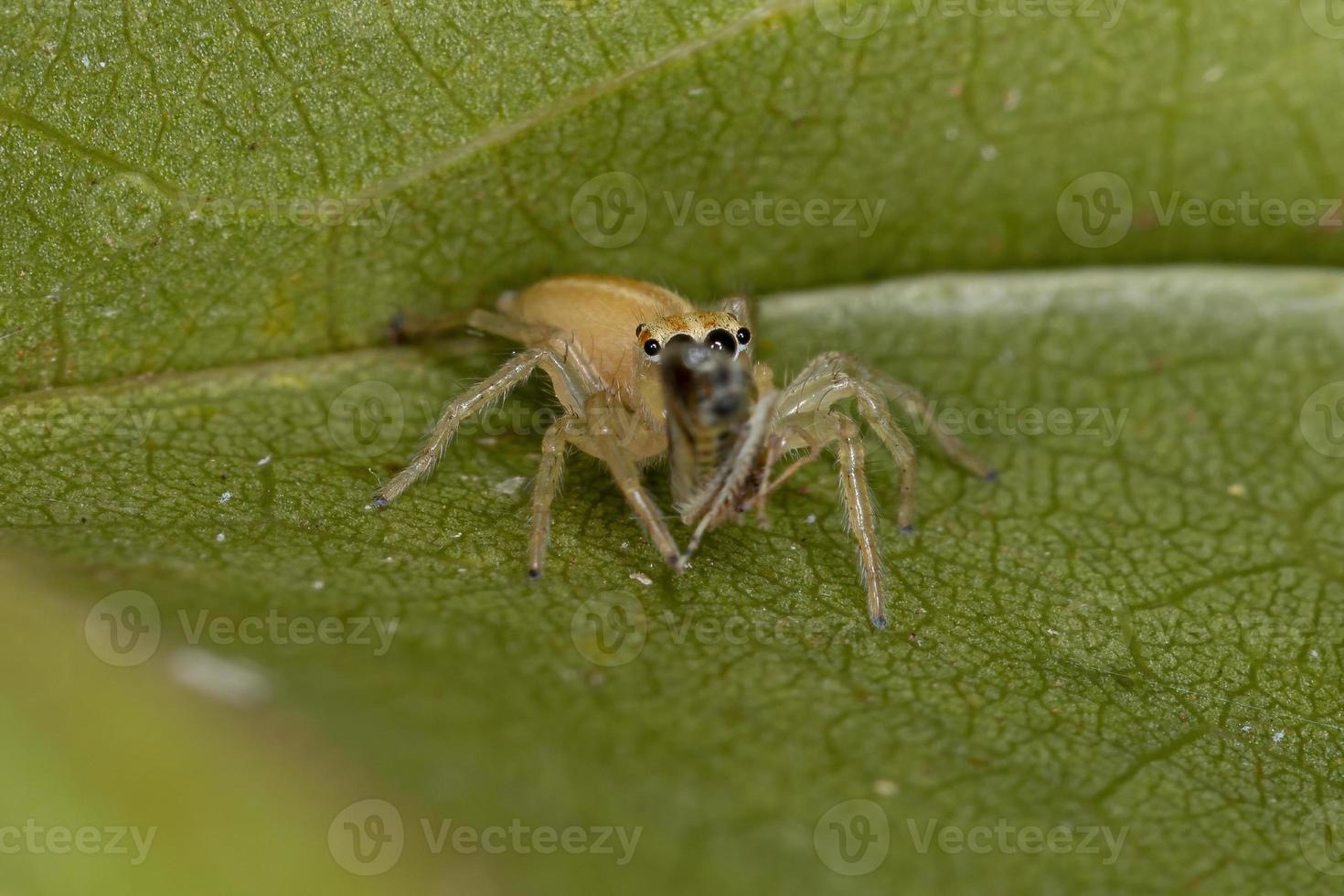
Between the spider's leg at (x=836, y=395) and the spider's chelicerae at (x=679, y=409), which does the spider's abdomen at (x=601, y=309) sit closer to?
the spider's chelicerae at (x=679, y=409)

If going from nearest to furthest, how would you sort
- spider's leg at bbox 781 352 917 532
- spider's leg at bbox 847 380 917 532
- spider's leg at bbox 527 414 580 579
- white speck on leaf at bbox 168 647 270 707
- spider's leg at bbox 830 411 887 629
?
white speck on leaf at bbox 168 647 270 707, spider's leg at bbox 527 414 580 579, spider's leg at bbox 830 411 887 629, spider's leg at bbox 847 380 917 532, spider's leg at bbox 781 352 917 532

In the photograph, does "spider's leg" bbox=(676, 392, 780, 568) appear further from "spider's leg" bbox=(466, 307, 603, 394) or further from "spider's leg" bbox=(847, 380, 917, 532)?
"spider's leg" bbox=(466, 307, 603, 394)

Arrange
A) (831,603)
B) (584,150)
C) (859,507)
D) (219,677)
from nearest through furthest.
→ (219,677) → (831,603) → (859,507) → (584,150)

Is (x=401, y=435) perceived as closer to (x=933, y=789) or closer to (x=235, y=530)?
(x=235, y=530)

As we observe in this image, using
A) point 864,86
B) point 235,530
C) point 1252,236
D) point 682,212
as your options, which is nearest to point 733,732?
point 235,530

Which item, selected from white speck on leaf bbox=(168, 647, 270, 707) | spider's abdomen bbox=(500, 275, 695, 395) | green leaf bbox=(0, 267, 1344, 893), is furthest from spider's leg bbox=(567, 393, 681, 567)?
white speck on leaf bbox=(168, 647, 270, 707)

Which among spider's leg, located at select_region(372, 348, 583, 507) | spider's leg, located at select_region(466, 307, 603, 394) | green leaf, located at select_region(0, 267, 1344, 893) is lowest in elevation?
green leaf, located at select_region(0, 267, 1344, 893)

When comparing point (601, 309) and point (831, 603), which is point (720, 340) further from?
point (831, 603)

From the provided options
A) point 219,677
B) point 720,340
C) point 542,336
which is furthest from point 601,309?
point 219,677
